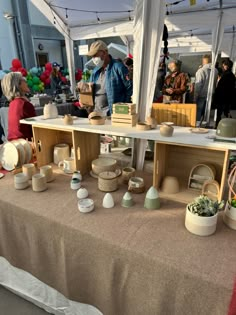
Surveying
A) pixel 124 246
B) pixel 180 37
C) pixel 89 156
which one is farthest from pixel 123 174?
pixel 180 37

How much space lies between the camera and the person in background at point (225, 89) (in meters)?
3.22

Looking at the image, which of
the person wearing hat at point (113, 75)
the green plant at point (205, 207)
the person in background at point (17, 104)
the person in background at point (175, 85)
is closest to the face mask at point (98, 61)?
the person wearing hat at point (113, 75)

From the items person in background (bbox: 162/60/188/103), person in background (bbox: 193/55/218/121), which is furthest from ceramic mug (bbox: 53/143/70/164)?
person in background (bbox: 193/55/218/121)

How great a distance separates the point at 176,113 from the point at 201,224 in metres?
0.56

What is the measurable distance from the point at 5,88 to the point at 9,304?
1.11 metres

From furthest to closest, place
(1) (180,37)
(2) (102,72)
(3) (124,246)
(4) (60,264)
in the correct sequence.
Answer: (1) (180,37) → (2) (102,72) → (4) (60,264) → (3) (124,246)

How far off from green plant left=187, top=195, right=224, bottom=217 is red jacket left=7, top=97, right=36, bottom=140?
1035 mm

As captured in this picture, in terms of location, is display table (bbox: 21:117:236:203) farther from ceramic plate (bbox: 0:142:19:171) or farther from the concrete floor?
the concrete floor

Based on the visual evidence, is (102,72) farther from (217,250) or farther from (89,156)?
(217,250)

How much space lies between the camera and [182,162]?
3.54ft

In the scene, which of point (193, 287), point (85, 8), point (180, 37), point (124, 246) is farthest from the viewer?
point (180, 37)

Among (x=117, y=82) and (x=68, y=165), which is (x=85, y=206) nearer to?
(x=68, y=165)

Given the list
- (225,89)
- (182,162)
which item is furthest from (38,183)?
(225,89)

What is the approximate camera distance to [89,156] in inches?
48.2
